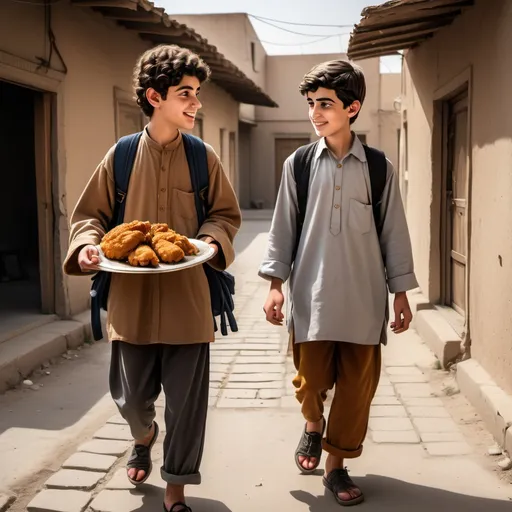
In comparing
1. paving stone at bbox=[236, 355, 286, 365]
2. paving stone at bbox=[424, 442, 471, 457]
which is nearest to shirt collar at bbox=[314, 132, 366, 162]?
paving stone at bbox=[424, 442, 471, 457]

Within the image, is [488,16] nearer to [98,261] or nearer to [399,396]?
[399,396]

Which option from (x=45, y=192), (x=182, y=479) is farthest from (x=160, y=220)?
(x=45, y=192)

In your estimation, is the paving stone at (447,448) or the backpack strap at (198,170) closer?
the backpack strap at (198,170)

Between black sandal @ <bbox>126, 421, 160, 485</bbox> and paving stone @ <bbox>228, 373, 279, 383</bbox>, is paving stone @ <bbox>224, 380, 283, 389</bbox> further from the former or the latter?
black sandal @ <bbox>126, 421, 160, 485</bbox>

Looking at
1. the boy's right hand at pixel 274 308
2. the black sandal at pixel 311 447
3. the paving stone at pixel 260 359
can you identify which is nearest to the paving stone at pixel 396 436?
the black sandal at pixel 311 447

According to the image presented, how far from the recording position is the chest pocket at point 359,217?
3.26 m

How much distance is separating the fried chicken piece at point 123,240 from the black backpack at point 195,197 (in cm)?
29

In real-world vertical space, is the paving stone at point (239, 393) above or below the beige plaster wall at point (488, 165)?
below

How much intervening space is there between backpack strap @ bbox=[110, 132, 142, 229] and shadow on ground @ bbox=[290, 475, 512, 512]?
148cm

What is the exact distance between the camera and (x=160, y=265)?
2.80 meters

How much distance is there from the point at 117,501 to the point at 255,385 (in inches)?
80.0

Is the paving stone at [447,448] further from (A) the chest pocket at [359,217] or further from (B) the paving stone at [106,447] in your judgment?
(B) the paving stone at [106,447]

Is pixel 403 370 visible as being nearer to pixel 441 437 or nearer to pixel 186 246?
pixel 441 437

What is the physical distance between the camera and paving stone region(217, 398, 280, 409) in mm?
4816
